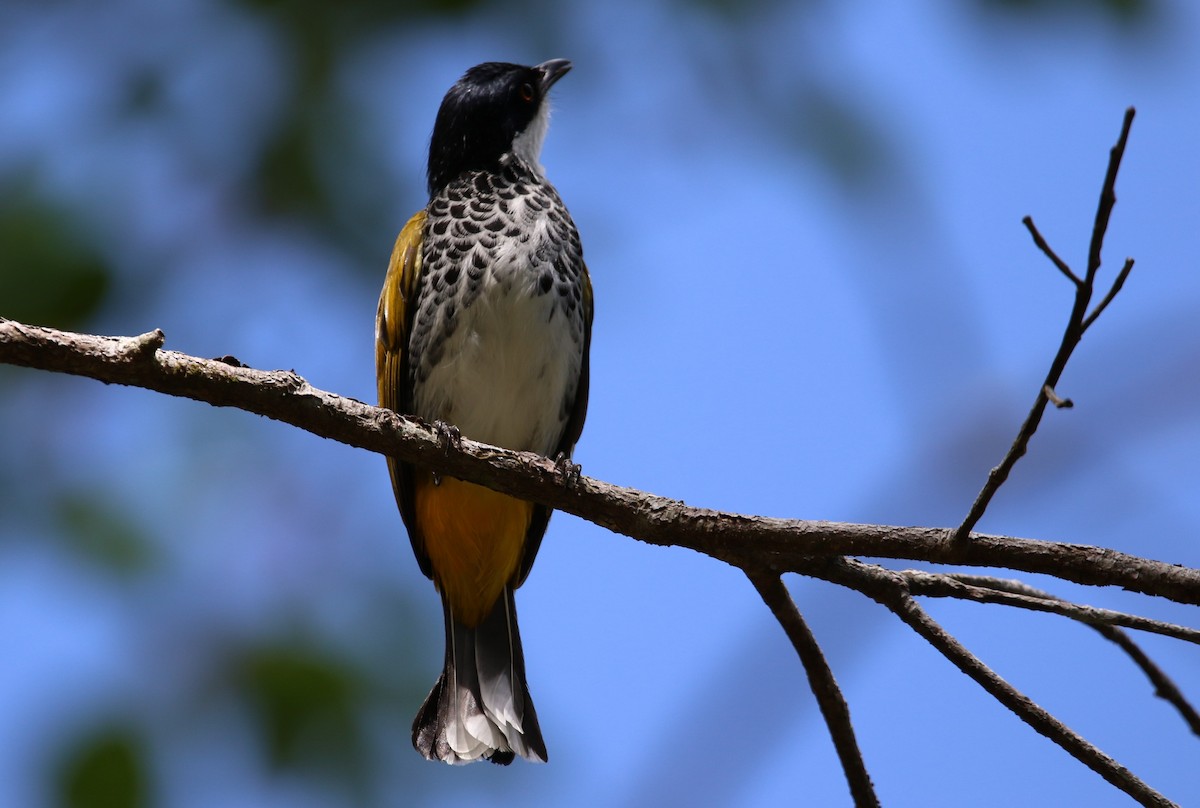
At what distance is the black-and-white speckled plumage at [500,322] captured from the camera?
13.4 feet

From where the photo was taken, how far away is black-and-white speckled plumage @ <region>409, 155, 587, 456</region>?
407cm

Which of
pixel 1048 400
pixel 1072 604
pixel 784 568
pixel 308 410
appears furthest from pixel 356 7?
pixel 1072 604

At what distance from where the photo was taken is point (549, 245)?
13.8 feet

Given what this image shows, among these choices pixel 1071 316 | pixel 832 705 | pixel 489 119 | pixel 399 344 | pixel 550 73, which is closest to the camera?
pixel 1071 316

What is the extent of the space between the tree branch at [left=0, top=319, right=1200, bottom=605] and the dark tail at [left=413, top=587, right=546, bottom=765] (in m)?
0.99

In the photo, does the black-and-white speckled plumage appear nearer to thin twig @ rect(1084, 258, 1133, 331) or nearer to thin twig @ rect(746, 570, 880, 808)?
thin twig @ rect(746, 570, 880, 808)

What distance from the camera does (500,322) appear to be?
13.3 feet

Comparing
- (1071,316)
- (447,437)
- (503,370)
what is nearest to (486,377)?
(503,370)

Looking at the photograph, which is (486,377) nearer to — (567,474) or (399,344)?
(399,344)

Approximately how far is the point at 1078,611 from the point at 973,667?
26cm

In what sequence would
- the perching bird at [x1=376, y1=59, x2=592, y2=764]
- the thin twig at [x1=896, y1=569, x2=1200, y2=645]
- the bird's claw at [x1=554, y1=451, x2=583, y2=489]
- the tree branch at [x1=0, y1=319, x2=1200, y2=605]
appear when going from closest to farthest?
1. the tree branch at [x1=0, y1=319, x2=1200, y2=605]
2. the thin twig at [x1=896, y1=569, x2=1200, y2=645]
3. the bird's claw at [x1=554, y1=451, x2=583, y2=489]
4. the perching bird at [x1=376, y1=59, x2=592, y2=764]

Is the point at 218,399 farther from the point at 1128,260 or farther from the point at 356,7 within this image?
the point at 1128,260

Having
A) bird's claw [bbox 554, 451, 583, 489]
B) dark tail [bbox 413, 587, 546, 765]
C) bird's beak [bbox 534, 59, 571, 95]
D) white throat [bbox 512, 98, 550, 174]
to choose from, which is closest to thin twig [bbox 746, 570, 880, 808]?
bird's claw [bbox 554, 451, 583, 489]

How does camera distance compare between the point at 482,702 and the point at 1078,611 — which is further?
the point at 482,702
